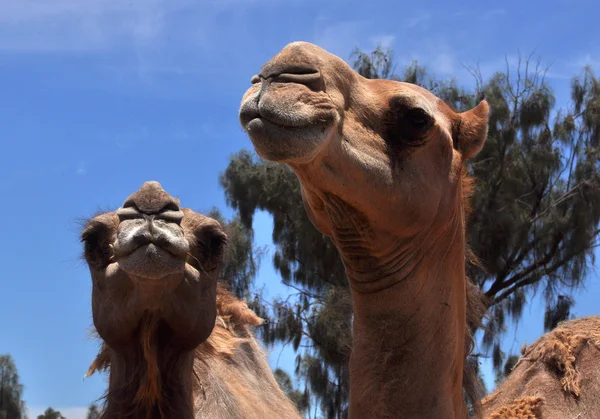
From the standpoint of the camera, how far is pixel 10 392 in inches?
1081

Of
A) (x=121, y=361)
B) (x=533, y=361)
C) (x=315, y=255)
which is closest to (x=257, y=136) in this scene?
(x=121, y=361)

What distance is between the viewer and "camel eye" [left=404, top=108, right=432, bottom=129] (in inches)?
120

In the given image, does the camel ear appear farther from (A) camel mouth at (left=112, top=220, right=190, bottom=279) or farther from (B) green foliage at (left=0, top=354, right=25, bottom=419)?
(B) green foliage at (left=0, top=354, right=25, bottom=419)

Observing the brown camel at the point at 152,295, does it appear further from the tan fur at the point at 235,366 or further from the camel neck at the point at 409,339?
the camel neck at the point at 409,339

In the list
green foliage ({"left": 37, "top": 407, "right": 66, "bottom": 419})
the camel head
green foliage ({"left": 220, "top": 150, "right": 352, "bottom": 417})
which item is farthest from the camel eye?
green foliage ({"left": 37, "top": 407, "right": 66, "bottom": 419})

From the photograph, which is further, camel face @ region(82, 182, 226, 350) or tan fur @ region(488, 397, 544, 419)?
tan fur @ region(488, 397, 544, 419)

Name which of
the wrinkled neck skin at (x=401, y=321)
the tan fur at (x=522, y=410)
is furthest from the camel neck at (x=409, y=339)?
the tan fur at (x=522, y=410)

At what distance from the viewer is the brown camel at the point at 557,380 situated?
4500mm

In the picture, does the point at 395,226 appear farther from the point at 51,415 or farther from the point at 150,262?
the point at 51,415

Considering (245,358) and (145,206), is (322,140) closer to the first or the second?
(145,206)

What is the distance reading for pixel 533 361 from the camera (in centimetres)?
496

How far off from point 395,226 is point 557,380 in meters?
2.15

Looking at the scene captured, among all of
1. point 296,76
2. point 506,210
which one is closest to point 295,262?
point 506,210

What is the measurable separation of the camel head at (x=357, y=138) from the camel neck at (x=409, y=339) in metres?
0.17
